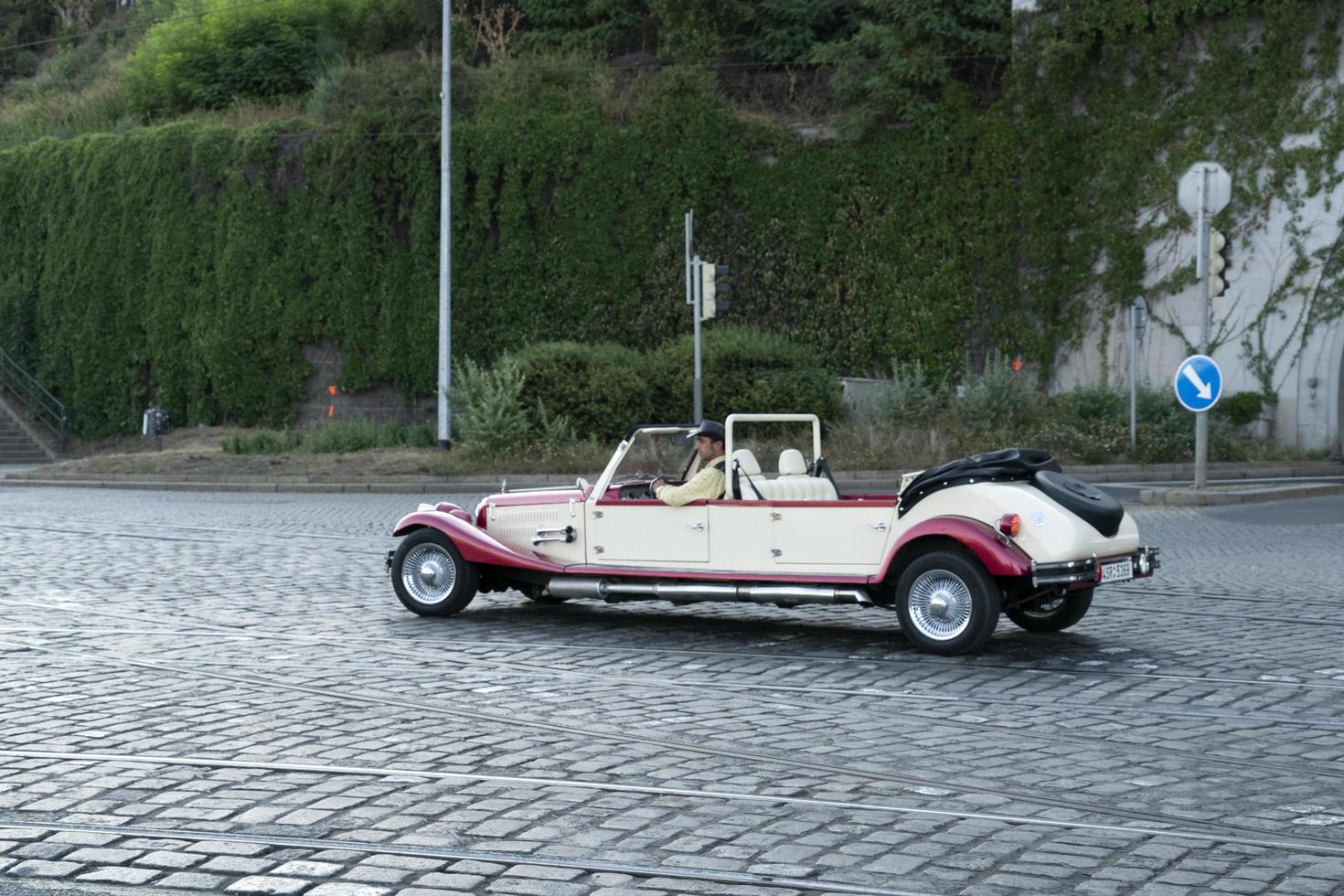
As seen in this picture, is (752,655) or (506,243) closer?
(752,655)

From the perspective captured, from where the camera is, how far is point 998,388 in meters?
26.1

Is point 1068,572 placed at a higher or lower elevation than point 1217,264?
lower

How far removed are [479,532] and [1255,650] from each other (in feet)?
15.4

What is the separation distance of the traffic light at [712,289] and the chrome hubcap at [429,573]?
52.8 feet

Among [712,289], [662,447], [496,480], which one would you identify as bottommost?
[496,480]

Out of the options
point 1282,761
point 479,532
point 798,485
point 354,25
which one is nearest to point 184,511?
point 479,532

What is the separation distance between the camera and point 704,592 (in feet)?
31.1

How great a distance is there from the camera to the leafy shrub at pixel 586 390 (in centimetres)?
2661

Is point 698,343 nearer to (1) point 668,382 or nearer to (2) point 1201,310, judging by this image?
(1) point 668,382

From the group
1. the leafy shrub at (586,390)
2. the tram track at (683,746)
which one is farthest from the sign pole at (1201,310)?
the tram track at (683,746)

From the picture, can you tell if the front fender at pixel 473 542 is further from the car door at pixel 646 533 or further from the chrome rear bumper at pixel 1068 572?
the chrome rear bumper at pixel 1068 572

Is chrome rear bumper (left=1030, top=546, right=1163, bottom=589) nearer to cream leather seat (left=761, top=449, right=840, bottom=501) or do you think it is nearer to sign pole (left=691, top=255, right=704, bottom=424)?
cream leather seat (left=761, top=449, right=840, bottom=501)

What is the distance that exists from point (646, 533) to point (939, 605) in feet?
6.41

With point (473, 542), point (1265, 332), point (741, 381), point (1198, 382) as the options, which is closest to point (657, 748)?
point (473, 542)
